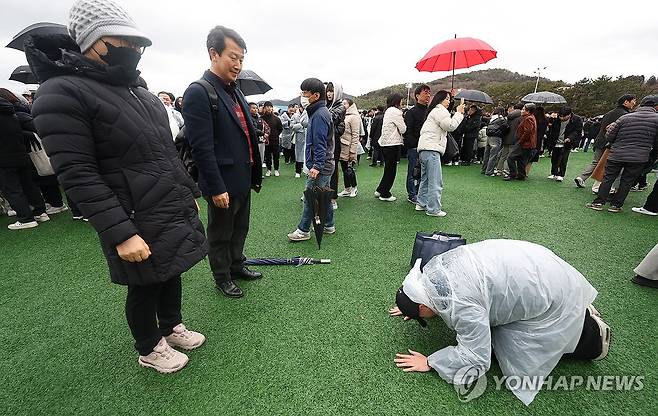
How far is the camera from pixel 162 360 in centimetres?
174

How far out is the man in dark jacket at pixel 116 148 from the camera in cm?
115

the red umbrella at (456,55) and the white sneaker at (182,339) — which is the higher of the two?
the red umbrella at (456,55)

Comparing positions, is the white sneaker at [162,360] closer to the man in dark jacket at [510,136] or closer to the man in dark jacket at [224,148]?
the man in dark jacket at [224,148]

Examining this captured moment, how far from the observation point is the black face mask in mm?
1268

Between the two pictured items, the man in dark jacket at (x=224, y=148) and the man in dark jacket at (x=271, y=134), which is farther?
the man in dark jacket at (x=271, y=134)

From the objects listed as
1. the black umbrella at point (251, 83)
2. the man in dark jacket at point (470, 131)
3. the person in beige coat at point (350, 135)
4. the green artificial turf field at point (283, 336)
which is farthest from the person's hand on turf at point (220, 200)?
the man in dark jacket at point (470, 131)

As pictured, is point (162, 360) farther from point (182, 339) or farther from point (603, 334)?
point (603, 334)

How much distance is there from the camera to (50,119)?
1.12 metres

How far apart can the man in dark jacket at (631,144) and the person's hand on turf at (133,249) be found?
18.4ft

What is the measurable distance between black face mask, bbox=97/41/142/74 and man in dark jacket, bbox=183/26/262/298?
0.52m

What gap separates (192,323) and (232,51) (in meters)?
1.81

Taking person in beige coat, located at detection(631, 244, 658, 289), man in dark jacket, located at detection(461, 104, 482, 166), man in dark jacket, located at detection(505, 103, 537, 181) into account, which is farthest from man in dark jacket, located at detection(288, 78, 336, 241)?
man in dark jacket, located at detection(461, 104, 482, 166)

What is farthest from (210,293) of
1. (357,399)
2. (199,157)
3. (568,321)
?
(568,321)

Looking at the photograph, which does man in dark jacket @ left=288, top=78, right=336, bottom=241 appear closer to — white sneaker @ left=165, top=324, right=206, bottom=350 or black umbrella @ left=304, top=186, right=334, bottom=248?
black umbrella @ left=304, top=186, right=334, bottom=248
